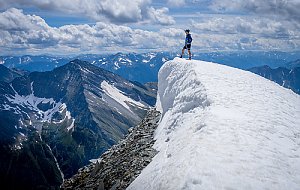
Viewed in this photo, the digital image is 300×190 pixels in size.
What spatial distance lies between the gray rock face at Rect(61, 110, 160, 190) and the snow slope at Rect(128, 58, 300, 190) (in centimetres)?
169

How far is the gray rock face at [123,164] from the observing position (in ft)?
70.2

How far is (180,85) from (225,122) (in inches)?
423

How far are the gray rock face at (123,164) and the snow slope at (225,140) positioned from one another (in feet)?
5.53

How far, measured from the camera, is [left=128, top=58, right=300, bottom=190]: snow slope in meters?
12.8

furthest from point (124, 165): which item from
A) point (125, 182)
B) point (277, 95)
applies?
point (277, 95)

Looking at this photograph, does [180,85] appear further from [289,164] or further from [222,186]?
[222,186]

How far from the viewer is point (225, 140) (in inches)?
606

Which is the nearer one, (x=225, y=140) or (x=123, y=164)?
(x=225, y=140)

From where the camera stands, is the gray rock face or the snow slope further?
the gray rock face

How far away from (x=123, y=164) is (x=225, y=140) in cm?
1120

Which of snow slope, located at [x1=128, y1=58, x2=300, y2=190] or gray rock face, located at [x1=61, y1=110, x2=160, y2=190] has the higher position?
snow slope, located at [x1=128, y1=58, x2=300, y2=190]

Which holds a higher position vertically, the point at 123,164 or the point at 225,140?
the point at 225,140

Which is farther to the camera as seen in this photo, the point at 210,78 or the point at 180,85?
the point at 180,85

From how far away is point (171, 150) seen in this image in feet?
59.5
